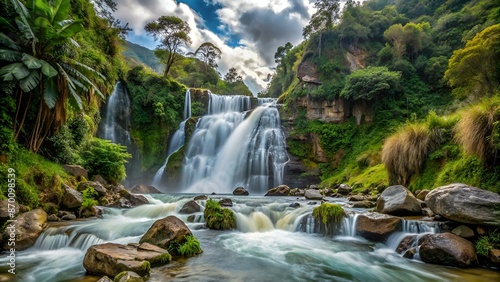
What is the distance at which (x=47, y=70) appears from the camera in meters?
8.12

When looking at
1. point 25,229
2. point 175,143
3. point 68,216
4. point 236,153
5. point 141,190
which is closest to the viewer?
point 25,229

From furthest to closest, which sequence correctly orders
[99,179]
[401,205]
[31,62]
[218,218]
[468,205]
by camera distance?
[99,179] → [218,218] → [31,62] → [401,205] → [468,205]

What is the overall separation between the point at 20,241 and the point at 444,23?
41.0 metres

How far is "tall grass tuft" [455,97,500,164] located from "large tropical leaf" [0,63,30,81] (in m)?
13.3

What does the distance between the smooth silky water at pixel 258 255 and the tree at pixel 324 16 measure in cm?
2993

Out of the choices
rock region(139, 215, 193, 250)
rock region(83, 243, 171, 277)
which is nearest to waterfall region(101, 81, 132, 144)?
rock region(139, 215, 193, 250)

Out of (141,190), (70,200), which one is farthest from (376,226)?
(141,190)

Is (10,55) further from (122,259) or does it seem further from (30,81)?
(122,259)

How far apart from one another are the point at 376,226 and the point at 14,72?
11564mm

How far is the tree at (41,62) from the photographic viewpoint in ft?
25.9

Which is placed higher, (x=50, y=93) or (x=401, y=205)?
(x=50, y=93)

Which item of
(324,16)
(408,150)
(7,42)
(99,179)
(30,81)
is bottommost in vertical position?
(99,179)

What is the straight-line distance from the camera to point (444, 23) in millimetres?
29641

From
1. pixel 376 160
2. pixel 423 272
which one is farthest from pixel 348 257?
pixel 376 160
